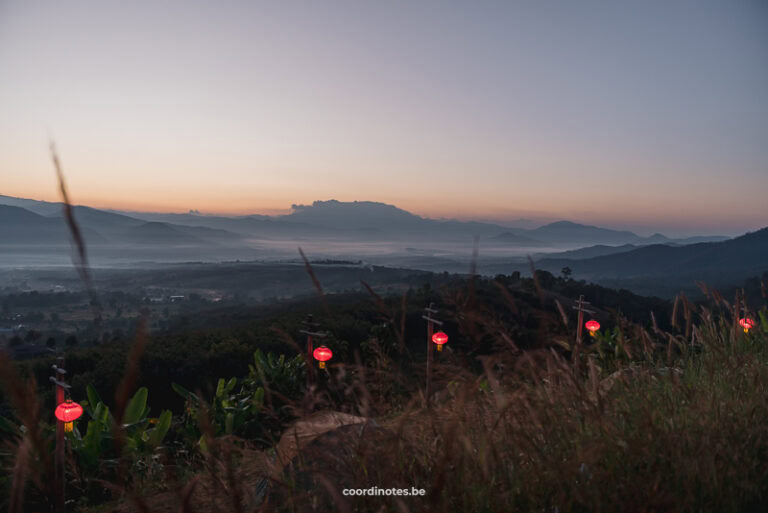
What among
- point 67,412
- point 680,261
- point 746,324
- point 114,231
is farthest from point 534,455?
point 114,231

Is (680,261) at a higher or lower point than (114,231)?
lower

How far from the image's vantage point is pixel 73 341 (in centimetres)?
1836

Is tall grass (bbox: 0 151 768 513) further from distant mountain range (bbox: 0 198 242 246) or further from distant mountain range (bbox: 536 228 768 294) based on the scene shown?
distant mountain range (bbox: 536 228 768 294)

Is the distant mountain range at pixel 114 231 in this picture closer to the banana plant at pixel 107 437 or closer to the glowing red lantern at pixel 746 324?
the banana plant at pixel 107 437

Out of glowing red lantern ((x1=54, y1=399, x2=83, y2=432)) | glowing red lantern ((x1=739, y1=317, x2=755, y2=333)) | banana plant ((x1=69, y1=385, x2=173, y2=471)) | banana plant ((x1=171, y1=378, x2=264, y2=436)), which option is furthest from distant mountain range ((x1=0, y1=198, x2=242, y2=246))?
glowing red lantern ((x1=739, y1=317, x2=755, y2=333))

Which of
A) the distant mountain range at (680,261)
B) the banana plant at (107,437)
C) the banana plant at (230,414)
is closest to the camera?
the banana plant at (107,437)

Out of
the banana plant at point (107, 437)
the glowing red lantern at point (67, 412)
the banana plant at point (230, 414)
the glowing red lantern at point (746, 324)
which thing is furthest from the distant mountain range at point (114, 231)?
the glowing red lantern at point (746, 324)

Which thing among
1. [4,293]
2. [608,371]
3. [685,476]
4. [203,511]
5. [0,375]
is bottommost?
[4,293]

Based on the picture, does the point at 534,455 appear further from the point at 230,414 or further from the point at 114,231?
the point at 114,231

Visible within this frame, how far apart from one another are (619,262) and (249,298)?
295 ft

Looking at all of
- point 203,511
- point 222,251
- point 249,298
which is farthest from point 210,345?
point 222,251

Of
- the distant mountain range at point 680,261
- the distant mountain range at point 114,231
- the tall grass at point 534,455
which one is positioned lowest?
the distant mountain range at point 680,261

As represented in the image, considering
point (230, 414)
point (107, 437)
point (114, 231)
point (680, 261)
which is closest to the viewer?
point (107, 437)

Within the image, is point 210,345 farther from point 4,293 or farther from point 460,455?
point 4,293
